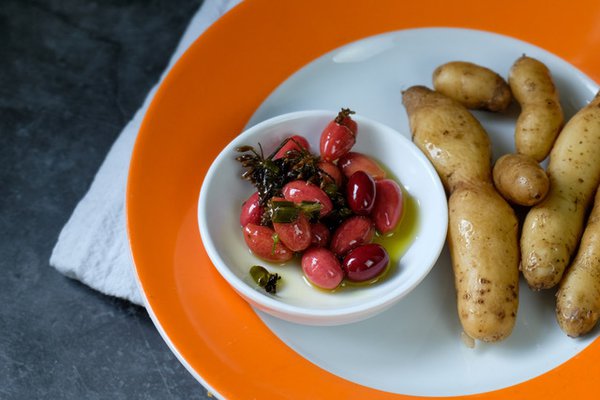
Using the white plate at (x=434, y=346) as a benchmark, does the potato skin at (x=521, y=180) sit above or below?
above

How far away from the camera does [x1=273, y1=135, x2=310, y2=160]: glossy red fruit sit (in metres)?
1.65

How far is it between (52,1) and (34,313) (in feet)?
3.71

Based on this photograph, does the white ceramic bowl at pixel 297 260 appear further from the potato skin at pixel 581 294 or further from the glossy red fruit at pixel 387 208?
the potato skin at pixel 581 294

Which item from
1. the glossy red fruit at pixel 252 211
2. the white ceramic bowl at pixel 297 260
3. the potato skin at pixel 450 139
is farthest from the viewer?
the potato skin at pixel 450 139

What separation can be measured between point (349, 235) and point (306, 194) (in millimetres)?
124

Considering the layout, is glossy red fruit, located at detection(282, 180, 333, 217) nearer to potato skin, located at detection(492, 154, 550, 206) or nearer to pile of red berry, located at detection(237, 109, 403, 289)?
pile of red berry, located at detection(237, 109, 403, 289)

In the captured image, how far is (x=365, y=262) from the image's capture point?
4.84 feet

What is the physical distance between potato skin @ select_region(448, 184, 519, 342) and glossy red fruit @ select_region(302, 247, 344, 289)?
0.84ft

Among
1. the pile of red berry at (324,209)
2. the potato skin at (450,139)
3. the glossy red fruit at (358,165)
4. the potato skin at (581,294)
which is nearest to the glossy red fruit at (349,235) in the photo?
the pile of red berry at (324,209)

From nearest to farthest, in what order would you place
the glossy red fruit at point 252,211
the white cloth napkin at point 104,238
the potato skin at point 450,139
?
the glossy red fruit at point 252,211 → the potato skin at point 450,139 → the white cloth napkin at point 104,238

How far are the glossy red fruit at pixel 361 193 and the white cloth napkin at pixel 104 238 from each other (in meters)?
0.55

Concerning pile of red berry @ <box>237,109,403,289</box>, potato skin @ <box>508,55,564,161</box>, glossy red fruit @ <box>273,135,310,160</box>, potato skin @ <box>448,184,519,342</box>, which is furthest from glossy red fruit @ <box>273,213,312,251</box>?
potato skin @ <box>508,55,564,161</box>

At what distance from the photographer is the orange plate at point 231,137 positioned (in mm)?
1469

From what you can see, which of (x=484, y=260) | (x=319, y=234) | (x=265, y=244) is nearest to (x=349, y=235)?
(x=319, y=234)
